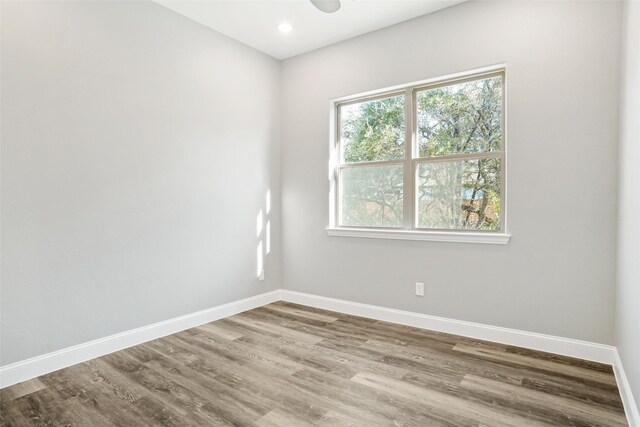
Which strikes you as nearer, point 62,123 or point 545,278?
point 62,123

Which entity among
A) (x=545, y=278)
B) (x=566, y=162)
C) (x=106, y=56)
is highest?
(x=106, y=56)

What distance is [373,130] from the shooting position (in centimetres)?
380

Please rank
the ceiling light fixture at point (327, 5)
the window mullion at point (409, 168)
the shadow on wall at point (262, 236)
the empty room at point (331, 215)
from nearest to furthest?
1. the empty room at point (331, 215)
2. the ceiling light fixture at point (327, 5)
3. the window mullion at point (409, 168)
4. the shadow on wall at point (262, 236)

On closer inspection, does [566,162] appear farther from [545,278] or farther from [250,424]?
[250,424]

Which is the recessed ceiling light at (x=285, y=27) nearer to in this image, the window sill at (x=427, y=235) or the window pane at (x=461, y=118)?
the window pane at (x=461, y=118)

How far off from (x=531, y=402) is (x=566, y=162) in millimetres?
1699

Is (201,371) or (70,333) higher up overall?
(70,333)

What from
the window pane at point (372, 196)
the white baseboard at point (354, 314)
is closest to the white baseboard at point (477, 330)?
the white baseboard at point (354, 314)

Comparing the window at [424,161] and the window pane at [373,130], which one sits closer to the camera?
the window at [424,161]

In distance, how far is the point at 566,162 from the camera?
105 inches

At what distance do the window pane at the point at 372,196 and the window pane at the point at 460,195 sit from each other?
10.0 inches

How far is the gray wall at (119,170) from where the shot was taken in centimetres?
239

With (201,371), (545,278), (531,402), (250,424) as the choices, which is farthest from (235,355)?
(545,278)

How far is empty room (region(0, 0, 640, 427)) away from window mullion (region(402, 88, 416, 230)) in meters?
0.02
